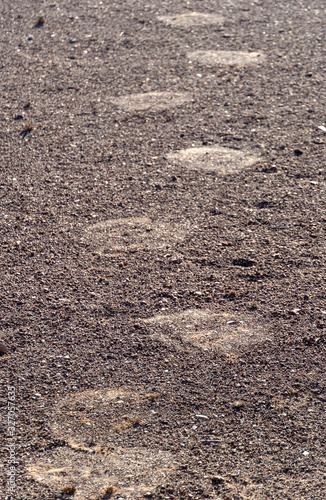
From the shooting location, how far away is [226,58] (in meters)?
6.29

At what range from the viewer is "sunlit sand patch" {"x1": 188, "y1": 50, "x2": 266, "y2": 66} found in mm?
6184

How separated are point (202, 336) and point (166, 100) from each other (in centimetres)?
286

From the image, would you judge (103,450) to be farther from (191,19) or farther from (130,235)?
(191,19)

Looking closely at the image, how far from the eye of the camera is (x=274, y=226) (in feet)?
13.2

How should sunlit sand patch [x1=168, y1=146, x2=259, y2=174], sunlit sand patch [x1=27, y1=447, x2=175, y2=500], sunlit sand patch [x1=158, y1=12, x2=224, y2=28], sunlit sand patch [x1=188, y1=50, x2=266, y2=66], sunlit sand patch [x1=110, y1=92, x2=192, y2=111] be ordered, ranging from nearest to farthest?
sunlit sand patch [x1=27, y1=447, x2=175, y2=500]
sunlit sand patch [x1=168, y1=146, x2=259, y2=174]
sunlit sand patch [x1=110, y1=92, x2=192, y2=111]
sunlit sand patch [x1=188, y1=50, x2=266, y2=66]
sunlit sand patch [x1=158, y1=12, x2=224, y2=28]

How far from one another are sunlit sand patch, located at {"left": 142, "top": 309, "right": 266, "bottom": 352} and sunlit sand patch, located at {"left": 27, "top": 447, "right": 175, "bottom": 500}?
2.36ft

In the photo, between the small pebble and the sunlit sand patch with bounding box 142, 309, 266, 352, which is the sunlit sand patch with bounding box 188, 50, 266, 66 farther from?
the small pebble

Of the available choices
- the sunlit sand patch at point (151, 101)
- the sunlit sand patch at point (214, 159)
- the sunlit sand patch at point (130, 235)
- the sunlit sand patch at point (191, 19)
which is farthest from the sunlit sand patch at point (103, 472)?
the sunlit sand patch at point (191, 19)

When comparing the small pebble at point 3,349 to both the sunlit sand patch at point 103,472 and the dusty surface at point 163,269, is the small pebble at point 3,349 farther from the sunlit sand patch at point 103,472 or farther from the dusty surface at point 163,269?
the sunlit sand patch at point 103,472

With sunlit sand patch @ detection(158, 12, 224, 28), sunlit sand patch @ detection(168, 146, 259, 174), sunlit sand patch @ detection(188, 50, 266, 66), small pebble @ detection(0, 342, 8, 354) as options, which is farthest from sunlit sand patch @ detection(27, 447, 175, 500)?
sunlit sand patch @ detection(158, 12, 224, 28)

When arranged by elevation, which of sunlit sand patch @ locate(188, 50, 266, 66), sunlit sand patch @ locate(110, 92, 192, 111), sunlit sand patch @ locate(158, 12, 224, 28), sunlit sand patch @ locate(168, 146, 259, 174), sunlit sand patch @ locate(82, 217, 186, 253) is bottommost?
sunlit sand patch @ locate(82, 217, 186, 253)

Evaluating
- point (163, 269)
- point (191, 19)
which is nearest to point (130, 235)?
point (163, 269)

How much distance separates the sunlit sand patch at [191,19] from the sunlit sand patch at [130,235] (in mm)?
3717

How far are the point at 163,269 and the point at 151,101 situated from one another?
2277 mm
